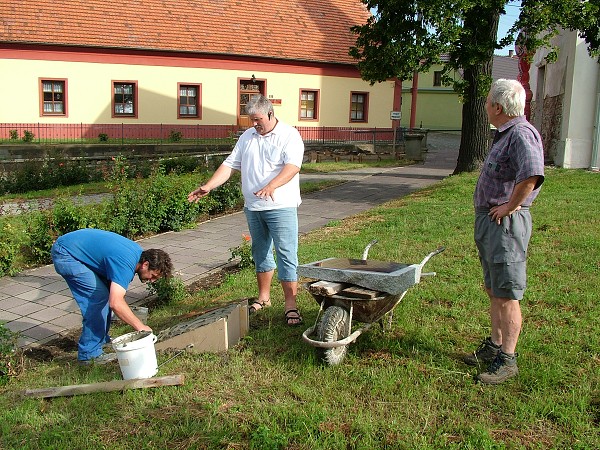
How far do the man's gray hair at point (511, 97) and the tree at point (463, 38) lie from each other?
33.7 feet

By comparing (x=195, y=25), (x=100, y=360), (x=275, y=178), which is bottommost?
(x=100, y=360)

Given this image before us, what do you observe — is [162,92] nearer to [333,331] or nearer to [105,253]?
[105,253]

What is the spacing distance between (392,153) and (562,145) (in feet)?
30.3

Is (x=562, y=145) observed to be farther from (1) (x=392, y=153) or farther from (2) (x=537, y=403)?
(2) (x=537, y=403)

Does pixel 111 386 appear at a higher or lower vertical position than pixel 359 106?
lower

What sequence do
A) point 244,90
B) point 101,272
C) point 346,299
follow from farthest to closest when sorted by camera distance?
point 244,90 → point 101,272 → point 346,299

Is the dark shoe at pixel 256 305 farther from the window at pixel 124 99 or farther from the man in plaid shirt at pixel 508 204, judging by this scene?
the window at pixel 124 99

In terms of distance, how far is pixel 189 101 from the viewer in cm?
2789

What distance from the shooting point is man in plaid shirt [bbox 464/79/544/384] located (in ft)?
11.6

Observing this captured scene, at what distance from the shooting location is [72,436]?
134 inches

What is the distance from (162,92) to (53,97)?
467 cm

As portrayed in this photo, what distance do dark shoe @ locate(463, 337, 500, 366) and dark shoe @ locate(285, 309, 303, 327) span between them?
1.45 metres

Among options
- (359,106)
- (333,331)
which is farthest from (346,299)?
(359,106)

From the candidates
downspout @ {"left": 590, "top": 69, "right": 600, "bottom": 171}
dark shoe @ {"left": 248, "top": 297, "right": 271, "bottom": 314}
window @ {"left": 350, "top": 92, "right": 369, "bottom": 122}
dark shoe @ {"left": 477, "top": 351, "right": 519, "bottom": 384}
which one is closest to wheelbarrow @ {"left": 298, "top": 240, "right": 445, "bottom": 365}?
dark shoe @ {"left": 477, "top": 351, "right": 519, "bottom": 384}
